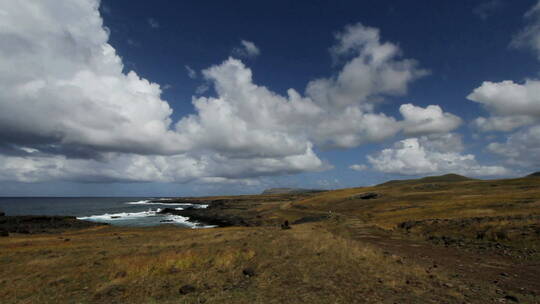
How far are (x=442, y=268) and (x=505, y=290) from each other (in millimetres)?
4278

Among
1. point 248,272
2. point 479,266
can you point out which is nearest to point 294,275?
point 248,272

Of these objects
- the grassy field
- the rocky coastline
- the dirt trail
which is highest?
the grassy field

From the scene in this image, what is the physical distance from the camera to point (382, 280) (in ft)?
48.3

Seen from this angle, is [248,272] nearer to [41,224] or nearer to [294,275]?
[294,275]

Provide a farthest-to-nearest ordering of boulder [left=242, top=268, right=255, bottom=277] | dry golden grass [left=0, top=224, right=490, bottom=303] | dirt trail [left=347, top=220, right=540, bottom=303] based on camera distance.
A: boulder [left=242, top=268, right=255, bottom=277] < dirt trail [left=347, top=220, right=540, bottom=303] < dry golden grass [left=0, top=224, right=490, bottom=303]

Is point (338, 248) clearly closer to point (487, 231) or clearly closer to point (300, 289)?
point (300, 289)

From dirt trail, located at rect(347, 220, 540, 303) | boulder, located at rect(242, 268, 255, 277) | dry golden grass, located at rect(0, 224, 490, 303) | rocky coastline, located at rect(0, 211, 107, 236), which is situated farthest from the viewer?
rocky coastline, located at rect(0, 211, 107, 236)

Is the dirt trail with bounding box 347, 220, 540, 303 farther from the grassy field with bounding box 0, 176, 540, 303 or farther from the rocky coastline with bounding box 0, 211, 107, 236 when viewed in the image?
the rocky coastline with bounding box 0, 211, 107, 236

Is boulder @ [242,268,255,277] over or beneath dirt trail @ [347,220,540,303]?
over

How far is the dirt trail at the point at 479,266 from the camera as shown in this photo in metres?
14.4

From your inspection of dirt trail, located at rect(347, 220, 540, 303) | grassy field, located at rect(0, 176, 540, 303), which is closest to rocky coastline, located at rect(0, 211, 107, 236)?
grassy field, located at rect(0, 176, 540, 303)

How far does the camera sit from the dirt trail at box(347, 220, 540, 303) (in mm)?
14352

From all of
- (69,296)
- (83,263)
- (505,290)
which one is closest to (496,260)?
(505,290)

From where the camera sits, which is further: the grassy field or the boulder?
the boulder
